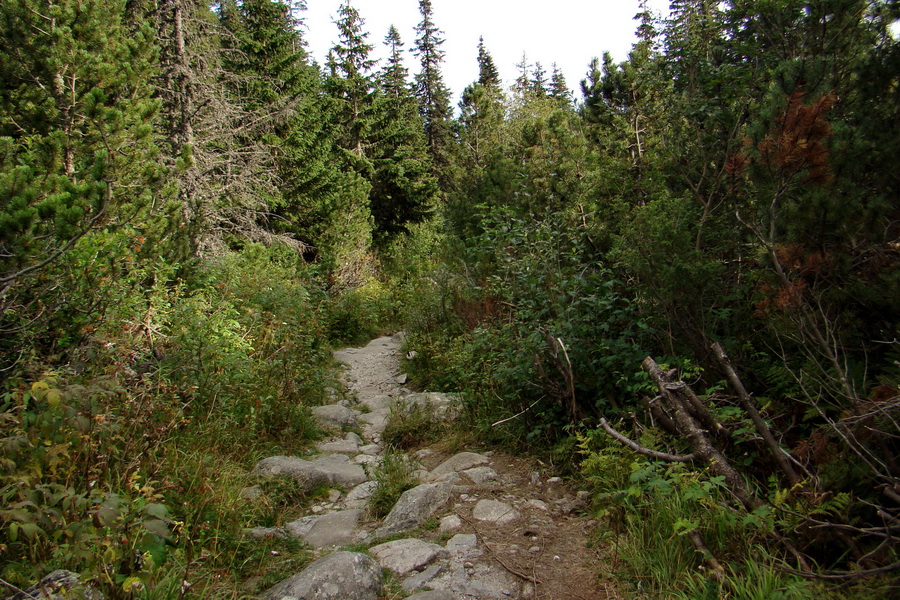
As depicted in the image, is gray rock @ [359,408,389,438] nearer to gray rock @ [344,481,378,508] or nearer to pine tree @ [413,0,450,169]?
gray rock @ [344,481,378,508]

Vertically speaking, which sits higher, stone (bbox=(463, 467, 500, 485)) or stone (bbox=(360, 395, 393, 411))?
stone (bbox=(360, 395, 393, 411))

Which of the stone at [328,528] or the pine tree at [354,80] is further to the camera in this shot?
the pine tree at [354,80]

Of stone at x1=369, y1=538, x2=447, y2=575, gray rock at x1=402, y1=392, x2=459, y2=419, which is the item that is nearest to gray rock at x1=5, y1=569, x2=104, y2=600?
stone at x1=369, y1=538, x2=447, y2=575

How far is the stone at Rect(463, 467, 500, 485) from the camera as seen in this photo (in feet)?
14.6

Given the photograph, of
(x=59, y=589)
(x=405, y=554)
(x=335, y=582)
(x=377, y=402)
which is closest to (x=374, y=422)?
(x=377, y=402)

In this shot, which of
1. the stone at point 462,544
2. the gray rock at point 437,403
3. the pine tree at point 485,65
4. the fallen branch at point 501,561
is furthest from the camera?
the pine tree at point 485,65

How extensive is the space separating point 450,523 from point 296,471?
1.64 m

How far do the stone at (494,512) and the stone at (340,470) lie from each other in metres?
1.43

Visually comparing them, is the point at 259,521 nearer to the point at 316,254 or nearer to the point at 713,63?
the point at 713,63

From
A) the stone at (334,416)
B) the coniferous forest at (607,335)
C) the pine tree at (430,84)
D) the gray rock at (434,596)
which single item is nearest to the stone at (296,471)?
the coniferous forest at (607,335)

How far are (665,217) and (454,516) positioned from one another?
9.18 feet

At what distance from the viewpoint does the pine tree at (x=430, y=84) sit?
116ft

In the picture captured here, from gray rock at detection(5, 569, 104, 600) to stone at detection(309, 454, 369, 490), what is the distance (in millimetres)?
2639

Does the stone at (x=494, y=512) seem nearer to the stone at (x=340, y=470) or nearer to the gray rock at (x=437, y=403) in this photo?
the stone at (x=340, y=470)
